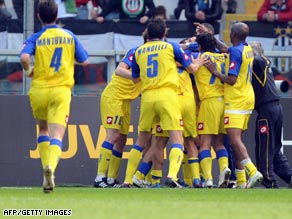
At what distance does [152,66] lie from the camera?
49.3 feet

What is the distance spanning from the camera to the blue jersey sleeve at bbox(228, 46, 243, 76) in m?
15.4

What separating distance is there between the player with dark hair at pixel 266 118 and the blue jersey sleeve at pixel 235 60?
68 cm

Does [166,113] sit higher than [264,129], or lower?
higher

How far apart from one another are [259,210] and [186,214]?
39.4 inches

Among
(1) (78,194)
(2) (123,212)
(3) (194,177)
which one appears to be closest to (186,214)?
(2) (123,212)

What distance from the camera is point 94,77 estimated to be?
17594 millimetres

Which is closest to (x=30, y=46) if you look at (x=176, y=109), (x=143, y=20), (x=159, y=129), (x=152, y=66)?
(x=152, y=66)

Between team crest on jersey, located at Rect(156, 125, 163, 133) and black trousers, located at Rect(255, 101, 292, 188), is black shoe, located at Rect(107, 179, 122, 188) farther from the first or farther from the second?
→ black trousers, located at Rect(255, 101, 292, 188)

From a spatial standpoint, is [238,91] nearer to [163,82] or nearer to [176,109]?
[176,109]

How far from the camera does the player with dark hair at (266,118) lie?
1612 centimetres

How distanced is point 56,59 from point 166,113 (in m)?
2.11

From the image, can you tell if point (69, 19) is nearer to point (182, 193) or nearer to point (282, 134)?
point (282, 134)

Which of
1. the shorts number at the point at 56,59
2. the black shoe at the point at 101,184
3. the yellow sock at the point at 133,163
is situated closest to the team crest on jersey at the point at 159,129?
the yellow sock at the point at 133,163

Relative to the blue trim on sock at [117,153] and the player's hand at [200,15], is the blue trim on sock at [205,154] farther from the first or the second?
the player's hand at [200,15]
